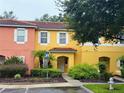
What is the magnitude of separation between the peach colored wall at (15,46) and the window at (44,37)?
2.18 metres

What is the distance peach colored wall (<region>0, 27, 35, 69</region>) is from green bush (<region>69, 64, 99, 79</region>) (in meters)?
6.62

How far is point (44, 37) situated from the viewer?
132 ft

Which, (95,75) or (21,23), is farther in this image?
(21,23)

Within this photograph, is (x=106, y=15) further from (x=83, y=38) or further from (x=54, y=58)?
(x=54, y=58)

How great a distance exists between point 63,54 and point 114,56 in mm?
6392

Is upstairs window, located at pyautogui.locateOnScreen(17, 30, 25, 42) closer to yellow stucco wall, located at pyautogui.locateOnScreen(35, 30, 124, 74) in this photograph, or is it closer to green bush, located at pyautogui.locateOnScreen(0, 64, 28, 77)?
yellow stucco wall, located at pyautogui.locateOnScreen(35, 30, 124, 74)

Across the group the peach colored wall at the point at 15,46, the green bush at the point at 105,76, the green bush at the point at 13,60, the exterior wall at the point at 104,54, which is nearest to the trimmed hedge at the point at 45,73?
the green bush at the point at 13,60

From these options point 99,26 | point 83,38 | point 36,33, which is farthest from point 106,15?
point 36,33

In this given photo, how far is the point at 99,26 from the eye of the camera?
18.5 metres

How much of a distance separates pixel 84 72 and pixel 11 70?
24.6 feet

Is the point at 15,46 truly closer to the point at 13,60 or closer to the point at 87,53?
the point at 13,60

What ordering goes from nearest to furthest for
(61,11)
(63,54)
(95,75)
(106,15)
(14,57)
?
(106,15) → (61,11) → (95,75) → (14,57) → (63,54)

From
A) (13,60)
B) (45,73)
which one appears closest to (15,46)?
(13,60)

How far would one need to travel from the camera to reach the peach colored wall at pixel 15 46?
123 feet
